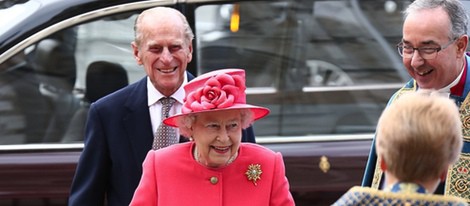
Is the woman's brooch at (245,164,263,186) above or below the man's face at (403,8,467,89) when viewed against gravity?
below

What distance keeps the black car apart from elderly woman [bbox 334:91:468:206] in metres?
2.66

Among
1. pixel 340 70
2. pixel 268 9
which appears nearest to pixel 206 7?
pixel 268 9

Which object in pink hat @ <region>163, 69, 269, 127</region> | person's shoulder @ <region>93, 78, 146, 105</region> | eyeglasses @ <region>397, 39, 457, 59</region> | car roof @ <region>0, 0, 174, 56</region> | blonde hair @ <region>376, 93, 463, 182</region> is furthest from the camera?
car roof @ <region>0, 0, 174, 56</region>

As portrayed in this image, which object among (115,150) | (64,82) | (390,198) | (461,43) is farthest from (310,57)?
(390,198)

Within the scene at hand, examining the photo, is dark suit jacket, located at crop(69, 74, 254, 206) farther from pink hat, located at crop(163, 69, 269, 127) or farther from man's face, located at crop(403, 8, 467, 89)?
man's face, located at crop(403, 8, 467, 89)

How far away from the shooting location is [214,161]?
4109 millimetres

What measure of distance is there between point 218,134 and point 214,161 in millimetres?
106

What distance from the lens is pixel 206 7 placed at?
238 inches

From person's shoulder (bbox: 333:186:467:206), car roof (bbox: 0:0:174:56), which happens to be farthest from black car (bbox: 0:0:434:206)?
person's shoulder (bbox: 333:186:467:206)

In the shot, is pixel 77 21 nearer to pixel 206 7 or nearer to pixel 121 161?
pixel 206 7

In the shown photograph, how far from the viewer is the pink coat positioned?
13.5ft

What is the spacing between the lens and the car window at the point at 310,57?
6117 mm

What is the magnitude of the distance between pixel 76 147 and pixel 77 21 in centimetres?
64

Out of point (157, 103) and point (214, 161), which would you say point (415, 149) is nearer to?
point (214, 161)
